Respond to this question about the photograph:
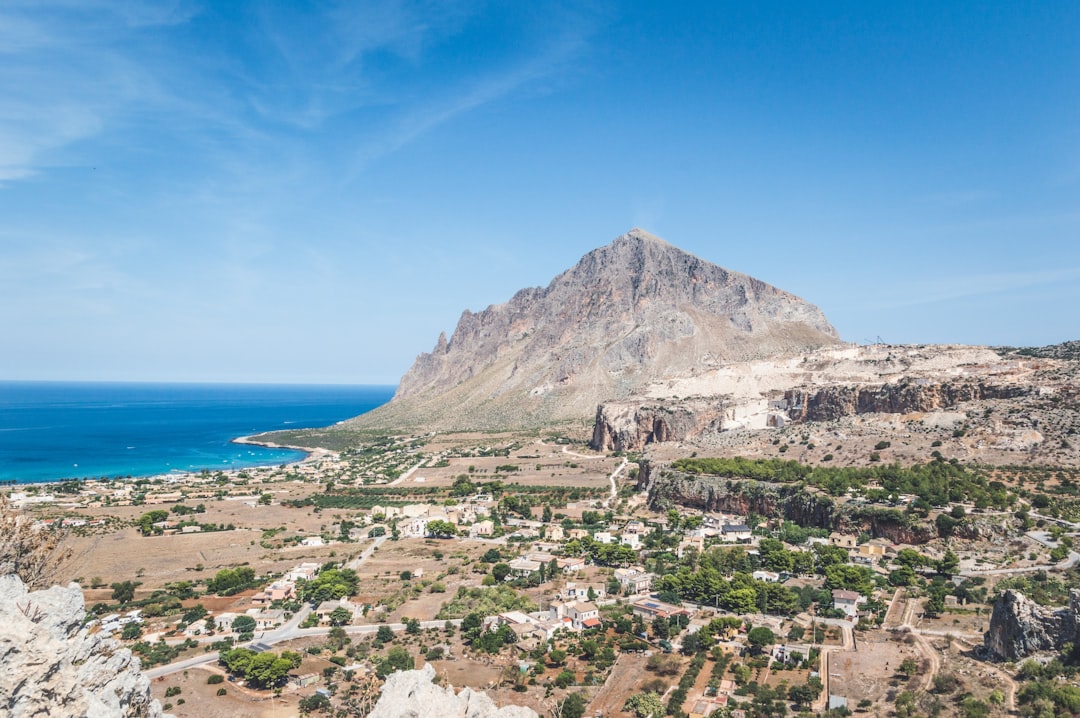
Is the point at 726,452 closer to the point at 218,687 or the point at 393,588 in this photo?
the point at 393,588

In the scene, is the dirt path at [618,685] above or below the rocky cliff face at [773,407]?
below

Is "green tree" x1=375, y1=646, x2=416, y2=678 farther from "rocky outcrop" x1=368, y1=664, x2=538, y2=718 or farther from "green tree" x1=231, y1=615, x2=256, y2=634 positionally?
"rocky outcrop" x1=368, y1=664, x2=538, y2=718

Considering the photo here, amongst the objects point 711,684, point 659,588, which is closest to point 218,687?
point 711,684

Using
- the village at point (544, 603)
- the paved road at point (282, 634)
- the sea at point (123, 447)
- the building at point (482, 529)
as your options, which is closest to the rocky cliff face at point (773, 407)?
the village at point (544, 603)

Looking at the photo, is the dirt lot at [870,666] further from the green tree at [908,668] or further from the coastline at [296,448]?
the coastline at [296,448]

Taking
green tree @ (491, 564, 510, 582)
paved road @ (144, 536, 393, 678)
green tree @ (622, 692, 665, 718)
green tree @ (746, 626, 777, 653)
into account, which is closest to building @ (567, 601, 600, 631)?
paved road @ (144, 536, 393, 678)

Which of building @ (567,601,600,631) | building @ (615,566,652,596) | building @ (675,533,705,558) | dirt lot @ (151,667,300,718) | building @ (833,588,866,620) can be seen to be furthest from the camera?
building @ (675,533,705,558)
